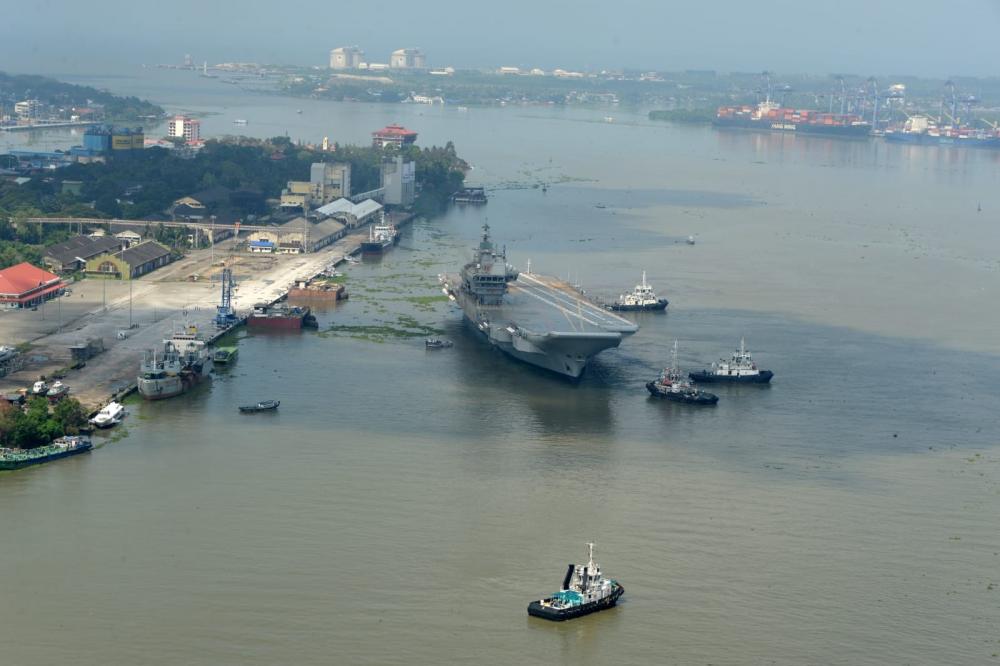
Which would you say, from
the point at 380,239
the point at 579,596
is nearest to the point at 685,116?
the point at 380,239

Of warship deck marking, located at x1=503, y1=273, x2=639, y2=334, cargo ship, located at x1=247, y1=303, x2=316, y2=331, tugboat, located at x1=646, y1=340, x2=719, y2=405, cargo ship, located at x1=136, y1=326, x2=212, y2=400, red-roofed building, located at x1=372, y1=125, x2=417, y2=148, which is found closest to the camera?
cargo ship, located at x1=136, y1=326, x2=212, y2=400

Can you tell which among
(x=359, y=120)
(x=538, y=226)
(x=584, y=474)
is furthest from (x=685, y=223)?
(x=359, y=120)

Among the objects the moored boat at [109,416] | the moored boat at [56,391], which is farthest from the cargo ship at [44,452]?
the moored boat at [56,391]

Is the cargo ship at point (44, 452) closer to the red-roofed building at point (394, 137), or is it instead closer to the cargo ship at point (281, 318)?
the cargo ship at point (281, 318)

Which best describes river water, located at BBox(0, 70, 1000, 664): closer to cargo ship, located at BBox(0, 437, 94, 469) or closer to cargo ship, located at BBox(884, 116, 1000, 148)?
cargo ship, located at BBox(0, 437, 94, 469)

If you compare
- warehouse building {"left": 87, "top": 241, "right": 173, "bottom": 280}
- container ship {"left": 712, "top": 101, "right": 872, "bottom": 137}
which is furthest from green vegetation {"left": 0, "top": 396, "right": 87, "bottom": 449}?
container ship {"left": 712, "top": 101, "right": 872, "bottom": 137}

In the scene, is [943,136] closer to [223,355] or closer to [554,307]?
[554,307]
